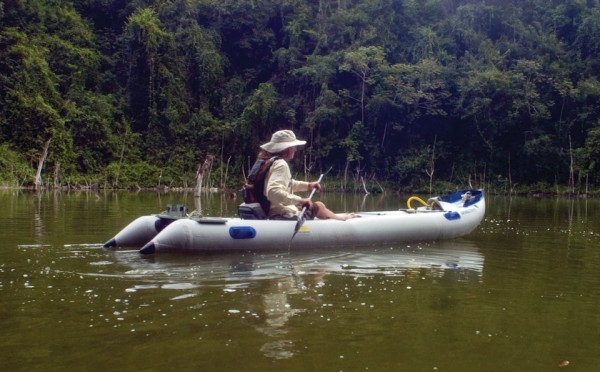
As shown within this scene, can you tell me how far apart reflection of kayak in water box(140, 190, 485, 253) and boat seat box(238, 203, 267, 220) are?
127 mm

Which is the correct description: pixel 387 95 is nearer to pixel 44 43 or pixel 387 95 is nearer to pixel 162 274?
pixel 44 43

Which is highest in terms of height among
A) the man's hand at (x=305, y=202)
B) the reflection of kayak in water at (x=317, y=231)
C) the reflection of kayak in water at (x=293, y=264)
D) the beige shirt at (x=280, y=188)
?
the beige shirt at (x=280, y=188)

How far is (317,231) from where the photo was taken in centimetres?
663

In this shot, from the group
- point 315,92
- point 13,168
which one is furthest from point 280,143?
point 315,92

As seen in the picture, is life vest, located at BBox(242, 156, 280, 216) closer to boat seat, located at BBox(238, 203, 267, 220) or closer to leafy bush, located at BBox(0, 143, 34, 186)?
boat seat, located at BBox(238, 203, 267, 220)

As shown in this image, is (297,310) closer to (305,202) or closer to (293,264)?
(293,264)

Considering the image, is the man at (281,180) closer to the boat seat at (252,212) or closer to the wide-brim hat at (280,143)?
the wide-brim hat at (280,143)

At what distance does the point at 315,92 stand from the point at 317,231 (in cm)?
2462

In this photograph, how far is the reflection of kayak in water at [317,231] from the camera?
6.00 m

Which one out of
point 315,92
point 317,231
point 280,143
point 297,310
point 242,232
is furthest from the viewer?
point 315,92

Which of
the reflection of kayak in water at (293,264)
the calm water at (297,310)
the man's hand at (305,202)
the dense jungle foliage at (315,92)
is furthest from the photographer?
the dense jungle foliage at (315,92)

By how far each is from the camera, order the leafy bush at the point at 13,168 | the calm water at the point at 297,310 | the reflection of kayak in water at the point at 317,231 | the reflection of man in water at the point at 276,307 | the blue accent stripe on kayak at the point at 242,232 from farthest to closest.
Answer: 1. the leafy bush at the point at 13,168
2. the blue accent stripe on kayak at the point at 242,232
3. the reflection of kayak in water at the point at 317,231
4. the reflection of man in water at the point at 276,307
5. the calm water at the point at 297,310

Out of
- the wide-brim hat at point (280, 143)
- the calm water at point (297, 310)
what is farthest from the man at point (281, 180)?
the calm water at point (297, 310)

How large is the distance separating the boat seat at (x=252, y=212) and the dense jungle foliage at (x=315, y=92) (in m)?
19.0
